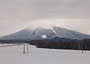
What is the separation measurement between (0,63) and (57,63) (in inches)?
176

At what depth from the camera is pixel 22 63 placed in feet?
58.3

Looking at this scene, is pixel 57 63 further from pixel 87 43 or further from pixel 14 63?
pixel 87 43

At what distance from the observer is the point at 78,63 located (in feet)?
59.7

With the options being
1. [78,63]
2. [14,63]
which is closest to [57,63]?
[78,63]

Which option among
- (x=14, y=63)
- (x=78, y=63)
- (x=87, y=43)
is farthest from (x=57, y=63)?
(x=87, y=43)

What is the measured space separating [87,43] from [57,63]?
5153 centimetres

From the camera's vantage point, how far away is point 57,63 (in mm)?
17984

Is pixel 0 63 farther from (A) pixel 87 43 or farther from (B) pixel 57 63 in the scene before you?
(A) pixel 87 43

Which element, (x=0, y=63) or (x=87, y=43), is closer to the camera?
(x=0, y=63)

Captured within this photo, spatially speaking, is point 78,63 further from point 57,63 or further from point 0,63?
point 0,63

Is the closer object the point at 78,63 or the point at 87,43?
the point at 78,63

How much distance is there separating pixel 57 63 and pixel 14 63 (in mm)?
3415

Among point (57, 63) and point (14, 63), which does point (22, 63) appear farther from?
point (57, 63)

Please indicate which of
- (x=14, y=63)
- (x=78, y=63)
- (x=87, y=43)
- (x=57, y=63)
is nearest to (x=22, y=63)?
(x=14, y=63)
